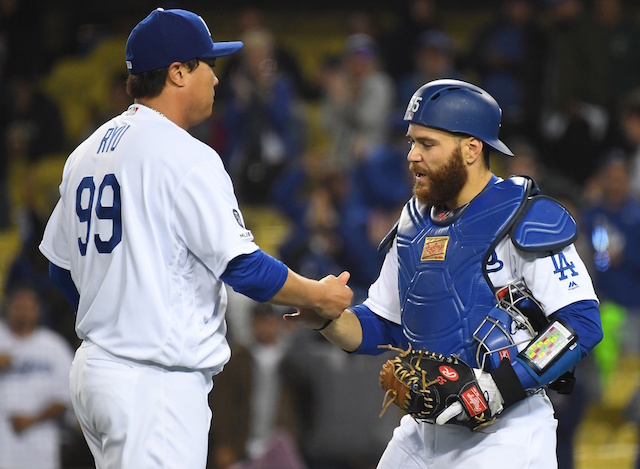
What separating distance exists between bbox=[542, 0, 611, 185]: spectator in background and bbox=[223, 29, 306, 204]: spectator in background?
266 centimetres

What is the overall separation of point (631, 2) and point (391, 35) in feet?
11.1

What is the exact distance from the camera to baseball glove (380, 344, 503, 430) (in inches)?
153

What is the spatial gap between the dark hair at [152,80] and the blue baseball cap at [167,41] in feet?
0.08

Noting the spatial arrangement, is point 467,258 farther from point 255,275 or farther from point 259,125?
point 259,125

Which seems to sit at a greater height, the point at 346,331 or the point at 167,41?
the point at 167,41

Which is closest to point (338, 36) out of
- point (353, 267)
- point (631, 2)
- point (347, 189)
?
point (631, 2)

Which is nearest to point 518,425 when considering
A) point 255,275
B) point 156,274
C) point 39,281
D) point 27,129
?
point 255,275

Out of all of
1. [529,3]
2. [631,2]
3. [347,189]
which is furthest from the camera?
[631,2]

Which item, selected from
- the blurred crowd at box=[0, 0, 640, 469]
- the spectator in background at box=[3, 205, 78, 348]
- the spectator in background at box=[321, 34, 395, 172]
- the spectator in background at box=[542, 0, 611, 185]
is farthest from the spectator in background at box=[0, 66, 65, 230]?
the spectator in background at box=[542, 0, 611, 185]

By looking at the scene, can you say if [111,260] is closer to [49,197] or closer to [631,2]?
[49,197]

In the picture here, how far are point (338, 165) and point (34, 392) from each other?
4007mm

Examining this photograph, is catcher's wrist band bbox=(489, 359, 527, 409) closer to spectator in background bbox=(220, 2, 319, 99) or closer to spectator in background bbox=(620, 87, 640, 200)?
spectator in background bbox=(620, 87, 640, 200)

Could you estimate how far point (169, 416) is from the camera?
379cm

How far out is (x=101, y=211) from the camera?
3.86m
